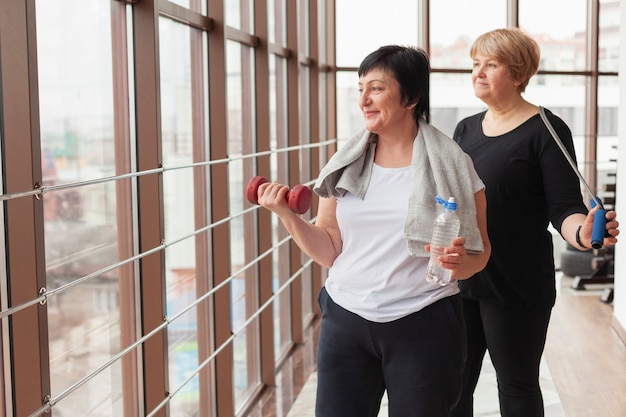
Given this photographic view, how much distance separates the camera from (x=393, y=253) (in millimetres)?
1755

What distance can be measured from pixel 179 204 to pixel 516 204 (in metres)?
1.25

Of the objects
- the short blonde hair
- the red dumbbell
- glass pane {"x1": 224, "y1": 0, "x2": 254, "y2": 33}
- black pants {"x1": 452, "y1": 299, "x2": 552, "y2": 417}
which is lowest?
black pants {"x1": 452, "y1": 299, "x2": 552, "y2": 417}

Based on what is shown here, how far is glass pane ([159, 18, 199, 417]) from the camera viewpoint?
2.82 meters

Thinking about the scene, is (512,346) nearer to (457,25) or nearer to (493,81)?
(493,81)

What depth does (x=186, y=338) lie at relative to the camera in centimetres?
302

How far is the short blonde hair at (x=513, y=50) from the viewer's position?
7.14 feet

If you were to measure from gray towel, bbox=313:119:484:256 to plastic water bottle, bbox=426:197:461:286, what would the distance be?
0.02 meters

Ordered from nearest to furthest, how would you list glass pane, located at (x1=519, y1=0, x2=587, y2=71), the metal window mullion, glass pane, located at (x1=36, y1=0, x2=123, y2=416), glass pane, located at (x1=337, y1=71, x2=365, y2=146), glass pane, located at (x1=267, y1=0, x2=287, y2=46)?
the metal window mullion < glass pane, located at (x1=36, y1=0, x2=123, y2=416) < glass pane, located at (x1=267, y1=0, x2=287, y2=46) < glass pane, located at (x1=337, y1=71, x2=365, y2=146) < glass pane, located at (x1=519, y1=0, x2=587, y2=71)

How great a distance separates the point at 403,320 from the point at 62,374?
0.89 metres

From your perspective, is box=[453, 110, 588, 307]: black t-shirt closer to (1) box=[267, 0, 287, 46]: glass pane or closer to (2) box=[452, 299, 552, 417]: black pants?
(2) box=[452, 299, 552, 417]: black pants

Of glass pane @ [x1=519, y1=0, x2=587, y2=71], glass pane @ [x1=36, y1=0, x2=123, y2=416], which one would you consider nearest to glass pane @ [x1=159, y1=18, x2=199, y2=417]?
glass pane @ [x1=36, y1=0, x2=123, y2=416]

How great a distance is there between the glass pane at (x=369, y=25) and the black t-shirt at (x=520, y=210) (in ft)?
13.6

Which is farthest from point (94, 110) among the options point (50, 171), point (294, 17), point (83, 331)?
point (294, 17)

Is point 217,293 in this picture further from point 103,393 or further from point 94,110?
point 94,110
